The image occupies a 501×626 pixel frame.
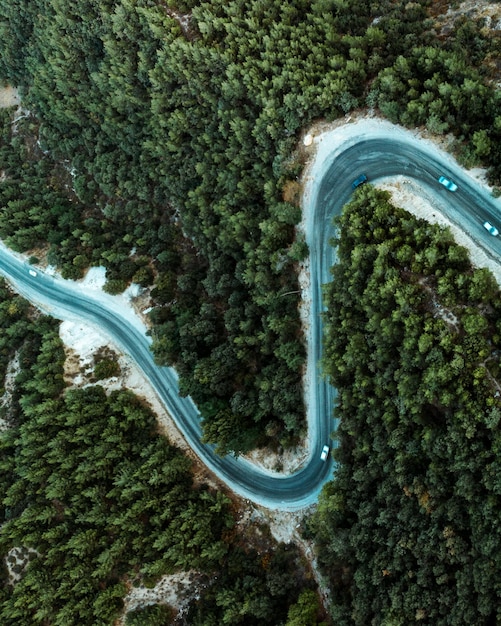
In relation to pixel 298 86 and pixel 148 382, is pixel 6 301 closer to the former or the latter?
pixel 148 382

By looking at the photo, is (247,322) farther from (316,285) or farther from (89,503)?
(89,503)

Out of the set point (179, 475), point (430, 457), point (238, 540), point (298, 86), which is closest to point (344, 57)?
point (298, 86)

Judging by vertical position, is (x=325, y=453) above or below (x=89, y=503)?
below

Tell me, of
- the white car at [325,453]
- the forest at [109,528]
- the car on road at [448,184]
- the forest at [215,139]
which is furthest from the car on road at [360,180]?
the forest at [109,528]

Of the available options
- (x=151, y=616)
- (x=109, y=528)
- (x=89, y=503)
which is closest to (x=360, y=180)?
(x=89, y=503)

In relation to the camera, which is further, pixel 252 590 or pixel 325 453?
pixel 325 453

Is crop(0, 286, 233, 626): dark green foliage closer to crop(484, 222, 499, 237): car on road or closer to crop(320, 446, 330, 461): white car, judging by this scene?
crop(320, 446, 330, 461): white car

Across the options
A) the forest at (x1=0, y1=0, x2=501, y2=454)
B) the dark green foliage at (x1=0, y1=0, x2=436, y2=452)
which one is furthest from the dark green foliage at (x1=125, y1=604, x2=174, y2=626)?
the dark green foliage at (x1=0, y1=0, x2=436, y2=452)
